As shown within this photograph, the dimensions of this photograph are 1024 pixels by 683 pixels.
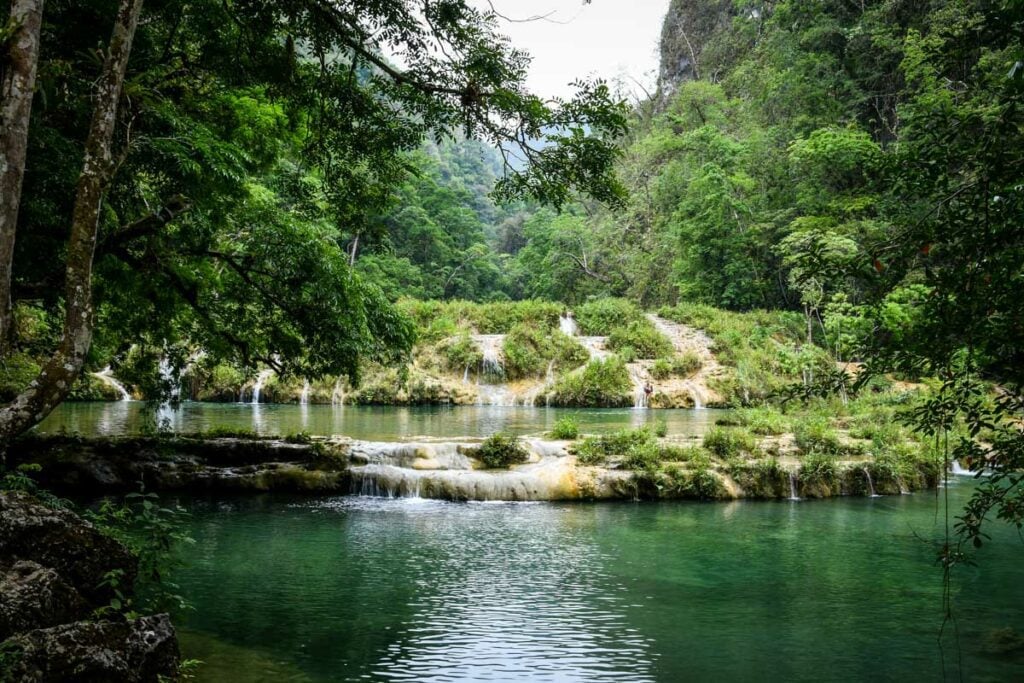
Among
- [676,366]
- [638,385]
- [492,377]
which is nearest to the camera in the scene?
[638,385]

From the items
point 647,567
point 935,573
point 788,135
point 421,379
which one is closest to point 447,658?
point 647,567

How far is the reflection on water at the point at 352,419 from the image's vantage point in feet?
55.2

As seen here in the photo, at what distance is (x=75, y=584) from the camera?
455 centimetres

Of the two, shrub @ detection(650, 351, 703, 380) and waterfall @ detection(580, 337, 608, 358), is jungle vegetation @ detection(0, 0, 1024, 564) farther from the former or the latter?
waterfall @ detection(580, 337, 608, 358)

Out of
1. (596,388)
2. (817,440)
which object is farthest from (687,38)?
(817,440)

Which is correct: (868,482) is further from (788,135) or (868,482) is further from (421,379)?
(788,135)

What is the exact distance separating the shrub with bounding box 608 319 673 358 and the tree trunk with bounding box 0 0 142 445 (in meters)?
24.8

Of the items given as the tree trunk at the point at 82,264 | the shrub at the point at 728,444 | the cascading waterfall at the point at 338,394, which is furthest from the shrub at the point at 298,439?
the cascading waterfall at the point at 338,394

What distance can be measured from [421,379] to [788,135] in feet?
70.6

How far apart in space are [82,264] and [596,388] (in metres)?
22.5

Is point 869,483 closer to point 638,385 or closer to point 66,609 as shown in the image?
point 66,609

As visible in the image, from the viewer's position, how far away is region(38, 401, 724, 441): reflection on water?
16828mm

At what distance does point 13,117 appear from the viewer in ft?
16.4

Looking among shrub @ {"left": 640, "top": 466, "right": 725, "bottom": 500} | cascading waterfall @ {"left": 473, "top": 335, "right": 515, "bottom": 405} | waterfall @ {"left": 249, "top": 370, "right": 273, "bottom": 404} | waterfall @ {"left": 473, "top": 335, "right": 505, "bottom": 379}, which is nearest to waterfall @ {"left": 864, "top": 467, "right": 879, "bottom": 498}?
shrub @ {"left": 640, "top": 466, "right": 725, "bottom": 500}
